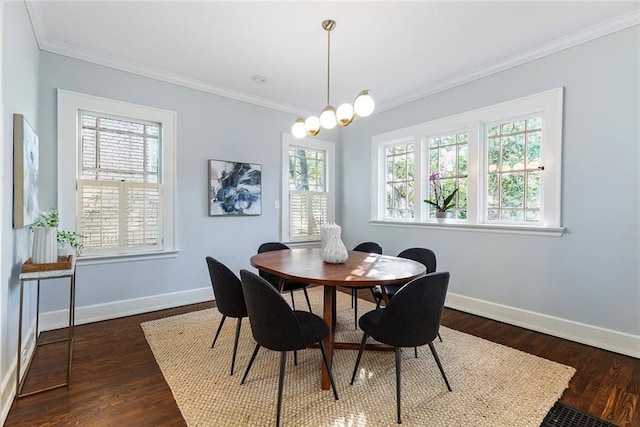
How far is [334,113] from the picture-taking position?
94.3 inches

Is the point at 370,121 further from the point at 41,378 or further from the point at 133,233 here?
the point at 41,378

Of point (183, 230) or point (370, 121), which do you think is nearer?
point (183, 230)

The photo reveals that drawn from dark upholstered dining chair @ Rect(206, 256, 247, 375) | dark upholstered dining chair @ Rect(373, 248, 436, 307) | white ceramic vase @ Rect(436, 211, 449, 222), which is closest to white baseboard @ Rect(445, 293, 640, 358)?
white ceramic vase @ Rect(436, 211, 449, 222)

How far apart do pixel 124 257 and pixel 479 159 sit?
3.99 meters

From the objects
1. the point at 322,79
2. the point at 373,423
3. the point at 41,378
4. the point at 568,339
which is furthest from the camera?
the point at 322,79

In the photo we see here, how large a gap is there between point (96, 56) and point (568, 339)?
16.9 ft

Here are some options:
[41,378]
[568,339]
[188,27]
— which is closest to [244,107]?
[188,27]

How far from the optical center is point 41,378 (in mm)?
2082

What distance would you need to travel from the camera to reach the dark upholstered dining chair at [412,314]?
1.69 meters

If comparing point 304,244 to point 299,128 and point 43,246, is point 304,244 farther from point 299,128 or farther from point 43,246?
point 43,246

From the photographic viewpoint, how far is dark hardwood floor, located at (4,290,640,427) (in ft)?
5.66

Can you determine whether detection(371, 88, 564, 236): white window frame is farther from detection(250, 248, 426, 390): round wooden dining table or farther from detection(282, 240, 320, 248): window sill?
detection(250, 248, 426, 390): round wooden dining table

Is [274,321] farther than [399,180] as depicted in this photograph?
No

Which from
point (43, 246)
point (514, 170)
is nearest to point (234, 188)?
point (43, 246)
